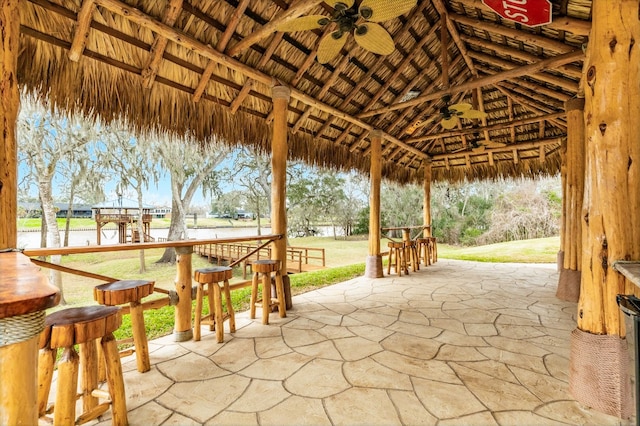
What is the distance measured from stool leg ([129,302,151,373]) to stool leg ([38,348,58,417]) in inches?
25.9

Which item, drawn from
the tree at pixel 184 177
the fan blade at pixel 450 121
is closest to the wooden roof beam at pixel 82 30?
the fan blade at pixel 450 121

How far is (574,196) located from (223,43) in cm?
512

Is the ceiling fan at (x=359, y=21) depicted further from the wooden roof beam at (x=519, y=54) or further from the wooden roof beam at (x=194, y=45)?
the wooden roof beam at (x=519, y=54)

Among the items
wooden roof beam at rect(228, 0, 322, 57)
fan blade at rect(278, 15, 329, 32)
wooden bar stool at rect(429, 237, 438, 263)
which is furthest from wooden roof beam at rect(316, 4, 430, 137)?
wooden bar stool at rect(429, 237, 438, 263)

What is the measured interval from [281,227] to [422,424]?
2.69 meters

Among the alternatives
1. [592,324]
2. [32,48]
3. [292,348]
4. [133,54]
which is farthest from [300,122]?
[592,324]

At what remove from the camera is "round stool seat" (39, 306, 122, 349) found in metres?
1.39

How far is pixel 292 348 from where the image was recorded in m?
2.62

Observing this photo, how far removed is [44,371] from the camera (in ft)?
4.87

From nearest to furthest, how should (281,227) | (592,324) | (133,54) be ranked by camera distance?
(592,324) → (133,54) → (281,227)

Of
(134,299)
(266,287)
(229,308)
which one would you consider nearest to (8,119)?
(134,299)

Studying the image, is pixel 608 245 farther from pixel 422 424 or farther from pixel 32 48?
pixel 32 48

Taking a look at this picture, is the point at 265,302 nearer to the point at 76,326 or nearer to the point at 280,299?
the point at 280,299

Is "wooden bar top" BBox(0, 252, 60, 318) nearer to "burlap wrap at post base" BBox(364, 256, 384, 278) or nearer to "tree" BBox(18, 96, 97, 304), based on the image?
"burlap wrap at post base" BBox(364, 256, 384, 278)
